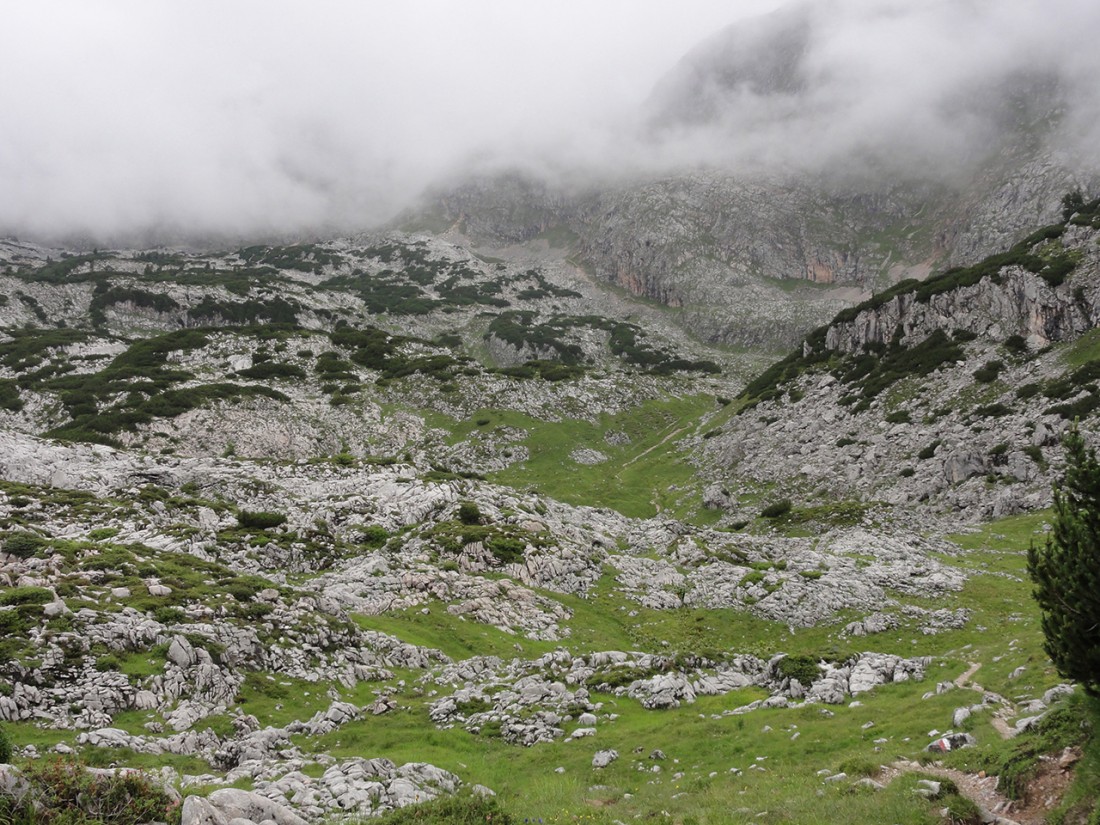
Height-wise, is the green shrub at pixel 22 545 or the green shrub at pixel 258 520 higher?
the green shrub at pixel 258 520

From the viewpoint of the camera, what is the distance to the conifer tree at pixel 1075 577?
34.8 ft

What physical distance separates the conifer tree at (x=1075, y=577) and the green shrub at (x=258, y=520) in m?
41.1

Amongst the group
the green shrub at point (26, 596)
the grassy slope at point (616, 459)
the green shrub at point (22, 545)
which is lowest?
the green shrub at point (26, 596)

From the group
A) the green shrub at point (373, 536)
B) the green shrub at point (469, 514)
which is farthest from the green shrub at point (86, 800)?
the green shrub at point (469, 514)

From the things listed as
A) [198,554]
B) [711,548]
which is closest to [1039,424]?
[711,548]

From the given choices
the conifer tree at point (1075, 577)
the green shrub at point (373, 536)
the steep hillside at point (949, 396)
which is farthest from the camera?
the steep hillside at point (949, 396)

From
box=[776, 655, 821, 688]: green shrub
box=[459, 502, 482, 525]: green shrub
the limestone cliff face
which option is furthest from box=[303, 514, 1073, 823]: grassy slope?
the limestone cliff face

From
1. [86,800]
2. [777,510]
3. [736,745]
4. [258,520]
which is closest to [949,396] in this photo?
[777,510]

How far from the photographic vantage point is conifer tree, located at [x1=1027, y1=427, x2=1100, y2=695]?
10617mm

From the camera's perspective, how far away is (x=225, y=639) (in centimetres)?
2242

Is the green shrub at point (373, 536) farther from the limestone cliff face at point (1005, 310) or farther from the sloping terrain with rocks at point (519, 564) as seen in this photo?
the limestone cliff face at point (1005, 310)

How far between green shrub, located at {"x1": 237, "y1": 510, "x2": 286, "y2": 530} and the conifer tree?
4111 cm

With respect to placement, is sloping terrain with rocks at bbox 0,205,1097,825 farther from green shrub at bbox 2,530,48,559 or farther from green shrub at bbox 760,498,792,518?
green shrub at bbox 760,498,792,518

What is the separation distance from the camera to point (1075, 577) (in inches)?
427
